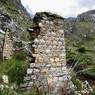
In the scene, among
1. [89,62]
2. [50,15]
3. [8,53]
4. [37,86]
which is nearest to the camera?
[37,86]

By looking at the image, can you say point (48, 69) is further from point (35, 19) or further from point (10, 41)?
point (10, 41)

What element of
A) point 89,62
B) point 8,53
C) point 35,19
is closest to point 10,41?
point 8,53

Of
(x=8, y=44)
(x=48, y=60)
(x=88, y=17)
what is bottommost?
(x=48, y=60)

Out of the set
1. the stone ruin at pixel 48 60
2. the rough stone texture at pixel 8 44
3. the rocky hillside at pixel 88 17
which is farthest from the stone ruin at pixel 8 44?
the rocky hillside at pixel 88 17

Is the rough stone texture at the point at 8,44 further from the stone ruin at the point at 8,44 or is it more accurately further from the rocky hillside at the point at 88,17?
the rocky hillside at the point at 88,17

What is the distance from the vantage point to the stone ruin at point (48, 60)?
10.4 m

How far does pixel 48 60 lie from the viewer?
35.1 ft

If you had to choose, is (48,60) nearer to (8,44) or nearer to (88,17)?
(8,44)

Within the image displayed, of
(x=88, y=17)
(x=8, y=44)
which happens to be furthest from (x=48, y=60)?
(x=88, y=17)

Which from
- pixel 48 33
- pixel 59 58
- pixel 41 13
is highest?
pixel 41 13

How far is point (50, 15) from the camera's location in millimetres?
10922

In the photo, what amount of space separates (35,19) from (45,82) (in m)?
2.10

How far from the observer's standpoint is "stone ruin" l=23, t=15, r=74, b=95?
34.1 feet

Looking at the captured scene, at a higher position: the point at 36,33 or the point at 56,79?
the point at 36,33
